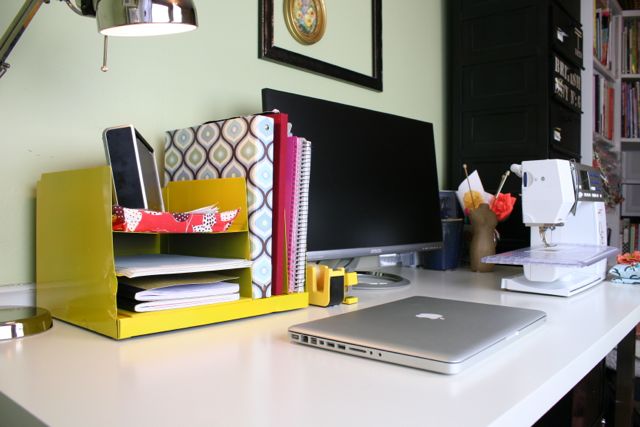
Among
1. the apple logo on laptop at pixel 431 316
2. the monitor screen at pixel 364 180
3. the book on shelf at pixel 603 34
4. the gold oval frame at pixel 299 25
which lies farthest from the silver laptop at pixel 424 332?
the book on shelf at pixel 603 34

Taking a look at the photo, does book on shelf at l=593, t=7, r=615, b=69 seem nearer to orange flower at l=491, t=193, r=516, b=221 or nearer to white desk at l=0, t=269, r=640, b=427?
orange flower at l=491, t=193, r=516, b=221

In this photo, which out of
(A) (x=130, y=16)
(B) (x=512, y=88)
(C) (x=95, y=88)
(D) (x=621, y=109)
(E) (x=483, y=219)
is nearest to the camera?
(A) (x=130, y=16)

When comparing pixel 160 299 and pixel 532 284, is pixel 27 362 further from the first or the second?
pixel 532 284

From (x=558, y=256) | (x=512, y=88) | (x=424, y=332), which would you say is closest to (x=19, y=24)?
(x=424, y=332)

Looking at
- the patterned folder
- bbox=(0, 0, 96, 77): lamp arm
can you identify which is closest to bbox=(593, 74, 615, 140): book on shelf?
the patterned folder

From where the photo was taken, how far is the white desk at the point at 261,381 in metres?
0.51

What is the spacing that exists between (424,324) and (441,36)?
1589 mm

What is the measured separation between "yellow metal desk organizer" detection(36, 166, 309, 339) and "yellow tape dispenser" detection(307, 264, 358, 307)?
3 cm

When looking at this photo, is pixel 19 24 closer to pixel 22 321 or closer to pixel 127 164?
pixel 127 164

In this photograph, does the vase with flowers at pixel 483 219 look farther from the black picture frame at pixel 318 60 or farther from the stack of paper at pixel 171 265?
the stack of paper at pixel 171 265

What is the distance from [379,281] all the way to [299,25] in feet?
2.31

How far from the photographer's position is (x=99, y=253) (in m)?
0.78

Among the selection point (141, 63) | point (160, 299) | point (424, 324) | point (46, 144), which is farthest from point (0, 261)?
point (424, 324)

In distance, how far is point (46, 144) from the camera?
98 centimetres
